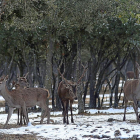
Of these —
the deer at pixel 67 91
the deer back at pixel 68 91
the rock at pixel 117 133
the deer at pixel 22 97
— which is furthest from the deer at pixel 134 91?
the deer at pixel 22 97

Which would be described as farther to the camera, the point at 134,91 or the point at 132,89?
the point at 132,89

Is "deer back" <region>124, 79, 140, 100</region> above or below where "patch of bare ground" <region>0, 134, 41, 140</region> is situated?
above

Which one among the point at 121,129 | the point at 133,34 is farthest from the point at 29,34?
the point at 121,129

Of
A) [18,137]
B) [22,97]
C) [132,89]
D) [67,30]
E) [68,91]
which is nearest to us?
[18,137]

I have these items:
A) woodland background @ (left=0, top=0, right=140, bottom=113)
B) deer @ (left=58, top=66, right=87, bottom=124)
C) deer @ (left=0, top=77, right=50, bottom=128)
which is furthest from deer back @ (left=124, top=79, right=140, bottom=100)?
deer @ (left=0, top=77, right=50, bottom=128)

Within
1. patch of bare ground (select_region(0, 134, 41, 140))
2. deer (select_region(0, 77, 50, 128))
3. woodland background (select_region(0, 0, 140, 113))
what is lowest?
patch of bare ground (select_region(0, 134, 41, 140))

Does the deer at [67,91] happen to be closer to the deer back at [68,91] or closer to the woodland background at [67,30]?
the deer back at [68,91]

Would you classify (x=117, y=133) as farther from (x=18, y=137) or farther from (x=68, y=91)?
(x=68, y=91)

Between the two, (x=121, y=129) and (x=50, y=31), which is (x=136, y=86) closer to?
(x=121, y=129)

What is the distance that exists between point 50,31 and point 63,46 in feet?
16.1

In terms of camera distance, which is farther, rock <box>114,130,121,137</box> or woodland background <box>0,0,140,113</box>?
woodland background <box>0,0,140,113</box>

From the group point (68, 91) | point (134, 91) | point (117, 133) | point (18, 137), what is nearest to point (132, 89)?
point (134, 91)

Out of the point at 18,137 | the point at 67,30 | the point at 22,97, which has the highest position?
the point at 67,30

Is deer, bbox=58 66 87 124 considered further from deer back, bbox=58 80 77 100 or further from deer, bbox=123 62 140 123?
deer, bbox=123 62 140 123
